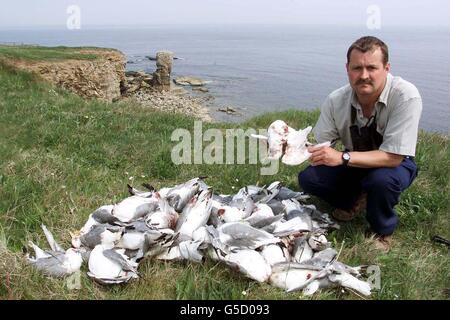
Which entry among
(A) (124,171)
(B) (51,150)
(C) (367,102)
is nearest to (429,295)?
(C) (367,102)

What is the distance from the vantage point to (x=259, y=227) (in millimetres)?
3918

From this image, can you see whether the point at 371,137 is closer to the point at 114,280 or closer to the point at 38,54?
the point at 114,280

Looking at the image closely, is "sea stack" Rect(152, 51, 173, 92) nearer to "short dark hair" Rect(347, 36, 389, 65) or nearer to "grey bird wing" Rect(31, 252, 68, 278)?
"short dark hair" Rect(347, 36, 389, 65)

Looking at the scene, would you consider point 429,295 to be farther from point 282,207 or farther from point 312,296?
point 282,207

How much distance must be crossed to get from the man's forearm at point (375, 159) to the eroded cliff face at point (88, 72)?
14396 mm

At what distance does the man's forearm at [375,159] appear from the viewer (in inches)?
152

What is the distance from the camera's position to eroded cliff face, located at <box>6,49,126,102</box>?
1738 cm

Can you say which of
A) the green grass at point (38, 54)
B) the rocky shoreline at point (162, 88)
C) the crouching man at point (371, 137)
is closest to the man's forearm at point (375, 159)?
the crouching man at point (371, 137)

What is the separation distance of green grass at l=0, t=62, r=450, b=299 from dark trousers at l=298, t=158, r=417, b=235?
0.26 meters

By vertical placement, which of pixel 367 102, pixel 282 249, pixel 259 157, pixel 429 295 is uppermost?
pixel 367 102

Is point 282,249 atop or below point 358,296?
atop

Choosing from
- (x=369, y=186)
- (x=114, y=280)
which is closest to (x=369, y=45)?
(x=369, y=186)

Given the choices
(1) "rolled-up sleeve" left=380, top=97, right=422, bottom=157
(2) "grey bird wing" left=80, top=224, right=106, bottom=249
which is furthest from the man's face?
(2) "grey bird wing" left=80, top=224, right=106, bottom=249

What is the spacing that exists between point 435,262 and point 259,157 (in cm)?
306
